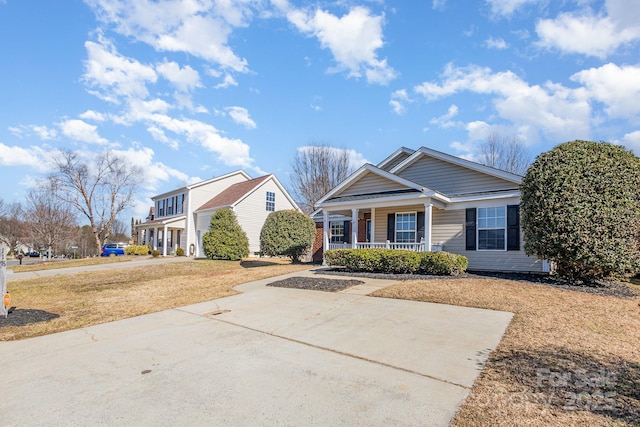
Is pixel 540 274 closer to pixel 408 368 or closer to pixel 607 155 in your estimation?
pixel 607 155

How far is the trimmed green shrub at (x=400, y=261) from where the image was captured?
12.2m

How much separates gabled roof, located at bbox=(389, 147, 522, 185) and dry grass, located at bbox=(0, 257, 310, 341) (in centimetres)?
770

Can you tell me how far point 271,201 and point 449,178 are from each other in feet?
58.2

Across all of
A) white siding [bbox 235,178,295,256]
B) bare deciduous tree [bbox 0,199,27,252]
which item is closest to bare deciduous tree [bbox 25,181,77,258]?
bare deciduous tree [bbox 0,199,27,252]

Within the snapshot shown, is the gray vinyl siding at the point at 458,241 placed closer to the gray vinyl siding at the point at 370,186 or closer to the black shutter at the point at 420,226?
the black shutter at the point at 420,226

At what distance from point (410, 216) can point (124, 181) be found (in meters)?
35.2

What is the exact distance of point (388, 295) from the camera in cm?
893

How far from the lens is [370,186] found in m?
16.1

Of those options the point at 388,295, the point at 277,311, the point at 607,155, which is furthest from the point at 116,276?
the point at 607,155

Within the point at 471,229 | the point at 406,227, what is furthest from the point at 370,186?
the point at 471,229

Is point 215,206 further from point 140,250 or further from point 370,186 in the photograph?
point 370,186

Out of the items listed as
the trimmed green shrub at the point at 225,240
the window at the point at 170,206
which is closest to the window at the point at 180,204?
the window at the point at 170,206

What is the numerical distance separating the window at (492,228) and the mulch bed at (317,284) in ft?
20.2

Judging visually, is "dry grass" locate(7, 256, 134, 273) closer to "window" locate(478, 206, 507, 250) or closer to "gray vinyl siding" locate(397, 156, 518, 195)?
Answer: "gray vinyl siding" locate(397, 156, 518, 195)
